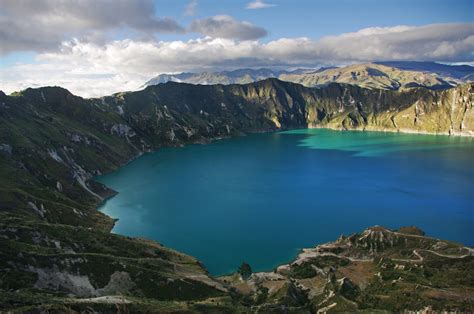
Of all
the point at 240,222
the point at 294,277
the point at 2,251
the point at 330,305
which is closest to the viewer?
the point at 2,251

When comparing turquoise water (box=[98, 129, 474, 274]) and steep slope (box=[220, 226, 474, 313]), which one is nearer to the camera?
steep slope (box=[220, 226, 474, 313])

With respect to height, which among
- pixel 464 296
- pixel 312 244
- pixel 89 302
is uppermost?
pixel 89 302

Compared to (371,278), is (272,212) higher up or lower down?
lower down

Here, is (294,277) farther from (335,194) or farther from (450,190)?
(450,190)

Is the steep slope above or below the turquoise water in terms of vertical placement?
above

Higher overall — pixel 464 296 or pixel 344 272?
pixel 464 296

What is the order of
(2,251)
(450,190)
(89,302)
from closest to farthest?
(89,302), (2,251), (450,190)

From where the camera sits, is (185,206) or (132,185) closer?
(185,206)

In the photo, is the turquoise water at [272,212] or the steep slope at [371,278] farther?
the turquoise water at [272,212]

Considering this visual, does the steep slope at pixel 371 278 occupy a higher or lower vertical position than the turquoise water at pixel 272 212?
higher

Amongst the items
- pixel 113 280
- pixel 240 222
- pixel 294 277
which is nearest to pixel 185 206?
pixel 240 222

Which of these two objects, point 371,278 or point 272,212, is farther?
point 272,212
